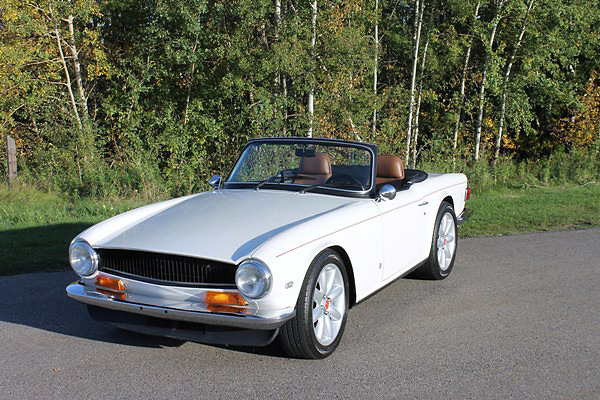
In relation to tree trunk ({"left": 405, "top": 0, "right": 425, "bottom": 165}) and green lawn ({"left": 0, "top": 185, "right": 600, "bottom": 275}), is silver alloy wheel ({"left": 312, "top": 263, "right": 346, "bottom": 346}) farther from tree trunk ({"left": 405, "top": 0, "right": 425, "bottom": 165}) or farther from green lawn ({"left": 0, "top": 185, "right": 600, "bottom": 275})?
tree trunk ({"left": 405, "top": 0, "right": 425, "bottom": 165})

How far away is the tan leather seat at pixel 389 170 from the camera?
6430mm

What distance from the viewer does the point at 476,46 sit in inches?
953

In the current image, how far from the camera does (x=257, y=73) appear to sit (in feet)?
59.9

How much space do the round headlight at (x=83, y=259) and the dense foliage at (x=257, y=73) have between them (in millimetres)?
9417

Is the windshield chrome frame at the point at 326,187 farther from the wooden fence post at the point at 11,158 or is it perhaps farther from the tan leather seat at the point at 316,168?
the wooden fence post at the point at 11,158

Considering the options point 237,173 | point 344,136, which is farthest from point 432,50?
point 237,173

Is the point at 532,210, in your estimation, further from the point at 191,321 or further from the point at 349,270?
the point at 191,321

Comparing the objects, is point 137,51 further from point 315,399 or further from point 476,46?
point 315,399

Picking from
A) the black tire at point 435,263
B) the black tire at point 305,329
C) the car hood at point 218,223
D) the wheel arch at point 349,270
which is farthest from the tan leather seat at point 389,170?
the black tire at point 305,329

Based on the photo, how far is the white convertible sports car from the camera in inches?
159

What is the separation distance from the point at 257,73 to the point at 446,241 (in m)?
12.6

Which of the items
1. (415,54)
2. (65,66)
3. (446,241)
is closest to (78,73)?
(65,66)

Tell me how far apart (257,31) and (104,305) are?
15870 mm

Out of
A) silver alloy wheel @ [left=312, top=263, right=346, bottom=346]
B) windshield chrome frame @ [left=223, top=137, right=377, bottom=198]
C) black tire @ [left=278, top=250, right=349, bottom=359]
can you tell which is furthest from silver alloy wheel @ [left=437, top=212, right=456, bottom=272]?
black tire @ [left=278, top=250, right=349, bottom=359]
